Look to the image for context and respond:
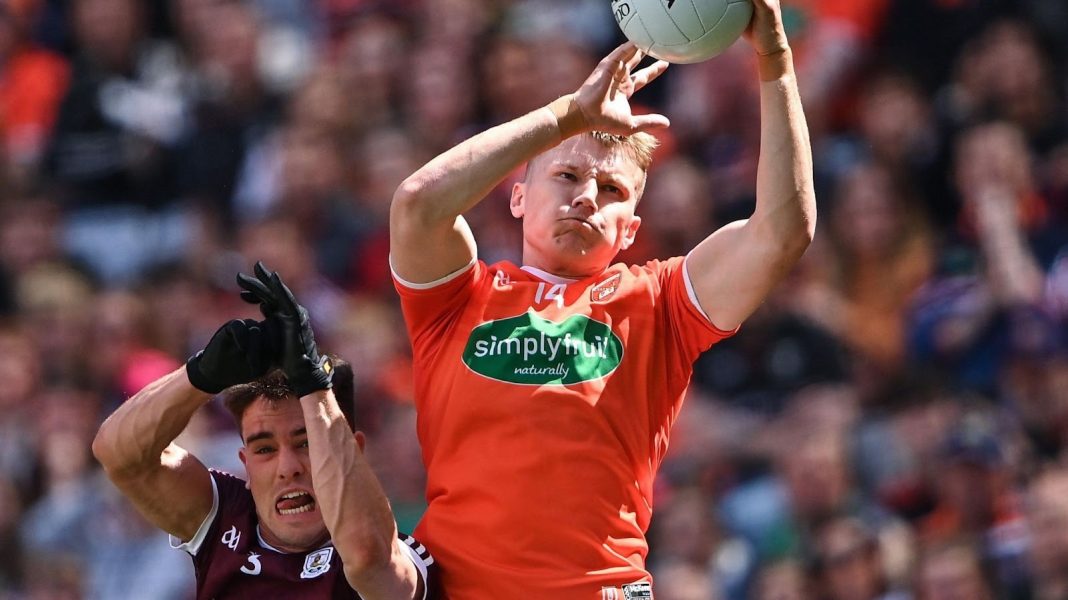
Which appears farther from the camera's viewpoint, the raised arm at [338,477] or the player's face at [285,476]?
the player's face at [285,476]

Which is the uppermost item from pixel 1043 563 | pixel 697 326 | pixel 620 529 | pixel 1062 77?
pixel 697 326

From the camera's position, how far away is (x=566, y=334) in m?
5.36

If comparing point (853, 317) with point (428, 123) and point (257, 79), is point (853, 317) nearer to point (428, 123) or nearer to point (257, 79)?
point (428, 123)

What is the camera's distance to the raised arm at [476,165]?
520 cm

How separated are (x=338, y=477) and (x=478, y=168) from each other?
95cm

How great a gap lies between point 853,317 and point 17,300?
523 centimetres

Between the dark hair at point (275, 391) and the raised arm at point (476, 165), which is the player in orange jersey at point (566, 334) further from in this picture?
the dark hair at point (275, 391)

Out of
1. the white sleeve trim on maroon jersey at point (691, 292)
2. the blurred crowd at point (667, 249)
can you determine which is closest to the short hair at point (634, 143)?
the white sleeve trim on maroon jersey at point (691, 292)

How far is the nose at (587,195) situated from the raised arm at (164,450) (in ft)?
3.63


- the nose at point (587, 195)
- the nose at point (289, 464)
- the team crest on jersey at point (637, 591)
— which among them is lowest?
the team crest on jersey at point (637, 591)

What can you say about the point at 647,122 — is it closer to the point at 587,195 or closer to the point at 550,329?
the point at 587,195

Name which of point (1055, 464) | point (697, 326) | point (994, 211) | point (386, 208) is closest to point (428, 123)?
point (386, 208)

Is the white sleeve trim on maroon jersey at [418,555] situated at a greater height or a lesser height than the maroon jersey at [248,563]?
greater

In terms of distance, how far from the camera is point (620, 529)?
5.28m
